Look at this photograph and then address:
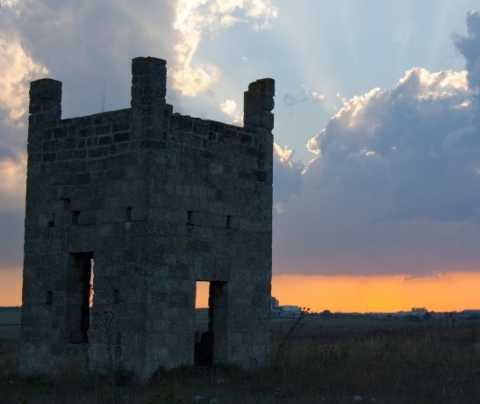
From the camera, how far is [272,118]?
62.4 feet

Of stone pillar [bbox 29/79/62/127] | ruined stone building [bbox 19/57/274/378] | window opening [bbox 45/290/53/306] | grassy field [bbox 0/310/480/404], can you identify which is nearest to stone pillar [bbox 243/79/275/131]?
ruined stone building [bbox 19/57/274/378]

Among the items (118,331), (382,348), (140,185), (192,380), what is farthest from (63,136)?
(382,348)

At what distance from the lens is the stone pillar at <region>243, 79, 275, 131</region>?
18.8 meters

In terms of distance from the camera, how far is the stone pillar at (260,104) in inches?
739

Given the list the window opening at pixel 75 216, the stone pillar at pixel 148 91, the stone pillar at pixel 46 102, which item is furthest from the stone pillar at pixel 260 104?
the window opening at pixel 75 216

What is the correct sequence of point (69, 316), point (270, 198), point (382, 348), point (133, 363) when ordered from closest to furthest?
point (133, 363) < point (69, 316) < point (270, 198) < point (382, 348)

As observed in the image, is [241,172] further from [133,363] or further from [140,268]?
[133,363]

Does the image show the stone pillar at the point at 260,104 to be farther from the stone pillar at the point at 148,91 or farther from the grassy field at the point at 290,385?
the grassy field at the point at 290,385

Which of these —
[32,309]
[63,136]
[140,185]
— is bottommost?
[32,309]

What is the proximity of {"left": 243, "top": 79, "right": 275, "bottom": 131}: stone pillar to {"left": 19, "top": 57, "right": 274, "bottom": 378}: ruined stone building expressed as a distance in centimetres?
3

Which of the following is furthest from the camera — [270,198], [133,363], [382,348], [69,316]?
[382,348]

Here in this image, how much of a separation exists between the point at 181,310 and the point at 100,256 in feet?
5.76

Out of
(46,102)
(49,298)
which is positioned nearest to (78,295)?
(49,298)

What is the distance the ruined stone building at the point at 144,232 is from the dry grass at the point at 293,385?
56 centimetres
